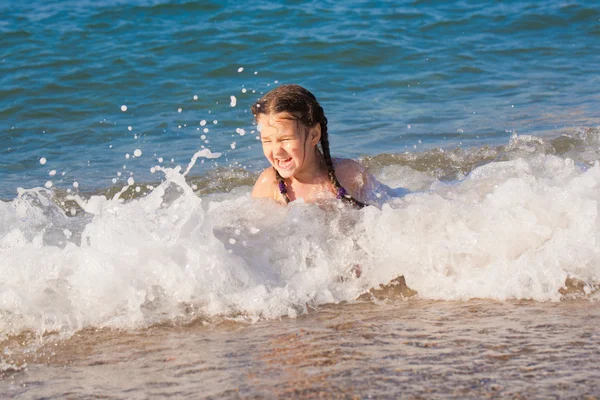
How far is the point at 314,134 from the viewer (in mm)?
4750

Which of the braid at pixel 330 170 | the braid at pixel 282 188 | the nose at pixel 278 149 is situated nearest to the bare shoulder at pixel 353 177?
the braid at pixel 330 170

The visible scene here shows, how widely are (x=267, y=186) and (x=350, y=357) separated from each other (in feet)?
6.71

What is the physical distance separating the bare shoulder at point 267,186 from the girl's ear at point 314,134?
312 mm

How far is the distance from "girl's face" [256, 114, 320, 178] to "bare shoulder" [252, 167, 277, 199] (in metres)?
0.17

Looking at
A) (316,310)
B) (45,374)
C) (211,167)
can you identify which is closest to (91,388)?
(45,374)

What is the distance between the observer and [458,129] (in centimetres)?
737

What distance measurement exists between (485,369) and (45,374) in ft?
5.08

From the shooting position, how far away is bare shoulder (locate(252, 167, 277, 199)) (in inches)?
193

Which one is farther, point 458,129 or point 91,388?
point 458,129

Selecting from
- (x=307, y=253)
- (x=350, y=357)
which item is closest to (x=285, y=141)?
(x=307, y=253)

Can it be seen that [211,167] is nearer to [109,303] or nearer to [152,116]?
[152,116]

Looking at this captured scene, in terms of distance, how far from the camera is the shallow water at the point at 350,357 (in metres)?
2.71

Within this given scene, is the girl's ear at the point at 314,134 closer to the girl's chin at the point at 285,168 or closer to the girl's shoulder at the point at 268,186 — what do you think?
the girl's chin at the point at 285,168

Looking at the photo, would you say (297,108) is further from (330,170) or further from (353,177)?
(353,177)
